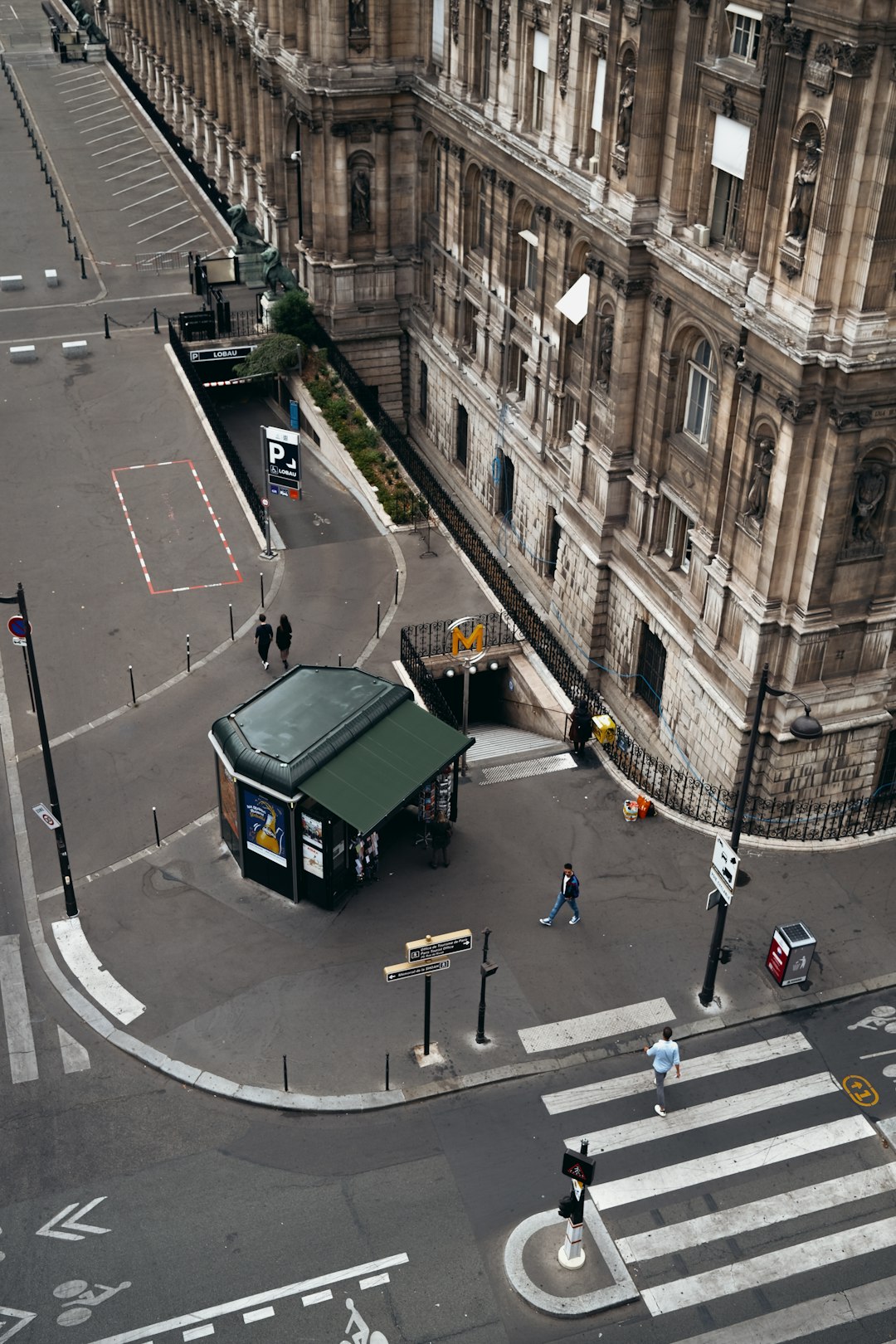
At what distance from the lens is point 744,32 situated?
29.5m

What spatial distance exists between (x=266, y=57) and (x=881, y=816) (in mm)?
37448

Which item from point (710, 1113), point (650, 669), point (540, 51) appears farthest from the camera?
point (540, 51)

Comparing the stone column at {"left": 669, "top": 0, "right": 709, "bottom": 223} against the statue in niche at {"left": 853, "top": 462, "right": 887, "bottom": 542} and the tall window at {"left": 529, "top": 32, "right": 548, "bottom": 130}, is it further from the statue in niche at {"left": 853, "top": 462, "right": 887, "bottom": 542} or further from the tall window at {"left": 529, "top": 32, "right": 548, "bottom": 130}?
the tall window at {"left": 529, "top": 32, "right": 548, "bottom": 130}

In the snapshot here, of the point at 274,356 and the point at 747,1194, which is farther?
the point at 274,356

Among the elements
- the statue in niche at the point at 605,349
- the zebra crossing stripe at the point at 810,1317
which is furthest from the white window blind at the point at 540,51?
the zebra crossing stripe at the point at 810,1317

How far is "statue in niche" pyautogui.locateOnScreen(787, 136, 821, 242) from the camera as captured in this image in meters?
27.2

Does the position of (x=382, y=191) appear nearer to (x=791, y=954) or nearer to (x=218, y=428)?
(x=218, y=428)

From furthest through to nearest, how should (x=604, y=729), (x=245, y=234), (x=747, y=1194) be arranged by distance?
(x=245, y=234), (x=604, y=729), (x=747, y=1194)

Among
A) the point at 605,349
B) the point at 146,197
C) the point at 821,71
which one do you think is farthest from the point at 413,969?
the point at 146,197

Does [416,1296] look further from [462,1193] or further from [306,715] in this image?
[306,715]

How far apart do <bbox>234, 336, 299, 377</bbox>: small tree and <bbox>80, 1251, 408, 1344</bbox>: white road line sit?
35.9 meters

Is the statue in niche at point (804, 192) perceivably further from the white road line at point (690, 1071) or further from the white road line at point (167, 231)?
the white road line at point (167, 231)

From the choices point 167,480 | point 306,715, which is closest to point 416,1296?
point 306,715

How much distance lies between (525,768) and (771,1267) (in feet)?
45.4
